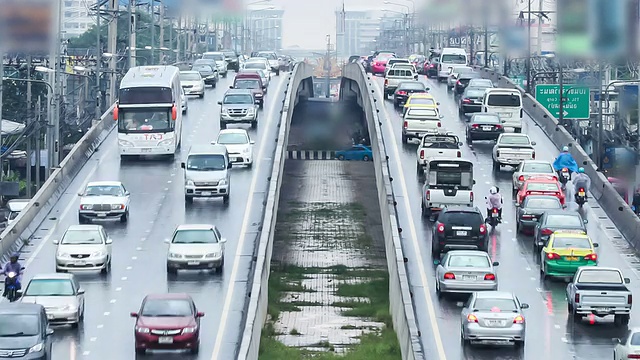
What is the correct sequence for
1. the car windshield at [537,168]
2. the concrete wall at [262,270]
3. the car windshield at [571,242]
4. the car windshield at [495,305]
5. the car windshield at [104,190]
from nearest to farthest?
the concrete wall at [262,270], the car windshield at [495,305], the car windshield at [571,242], the car windshield at [104,190], the car windshield at [537,168]

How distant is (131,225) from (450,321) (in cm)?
1618

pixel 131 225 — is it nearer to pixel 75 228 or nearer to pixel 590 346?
pixel 75 228

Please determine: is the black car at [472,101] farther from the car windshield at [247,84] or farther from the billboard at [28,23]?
the billboard at [28,23]

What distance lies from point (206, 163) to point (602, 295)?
20.8 m

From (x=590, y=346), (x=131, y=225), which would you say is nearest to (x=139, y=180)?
(x=131, y=225)

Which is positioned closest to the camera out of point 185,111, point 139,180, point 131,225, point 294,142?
point 131,225

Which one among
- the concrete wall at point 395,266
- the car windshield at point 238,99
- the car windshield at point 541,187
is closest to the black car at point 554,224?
the concrete wall at point 395,266

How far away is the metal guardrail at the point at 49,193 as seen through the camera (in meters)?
45.7

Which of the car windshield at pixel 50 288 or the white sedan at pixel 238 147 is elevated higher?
the white sedan at pixel 238 147

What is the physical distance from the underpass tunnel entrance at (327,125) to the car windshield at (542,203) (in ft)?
217

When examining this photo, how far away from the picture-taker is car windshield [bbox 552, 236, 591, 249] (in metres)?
40.2

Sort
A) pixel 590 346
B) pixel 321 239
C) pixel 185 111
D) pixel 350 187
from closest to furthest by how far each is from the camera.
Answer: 1. pixel 590 346
2. pixel 321 239
3. pixel 185 111
4. pixel 350 187

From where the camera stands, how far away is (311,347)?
43.1 metres

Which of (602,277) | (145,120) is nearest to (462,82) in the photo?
(145,120)
